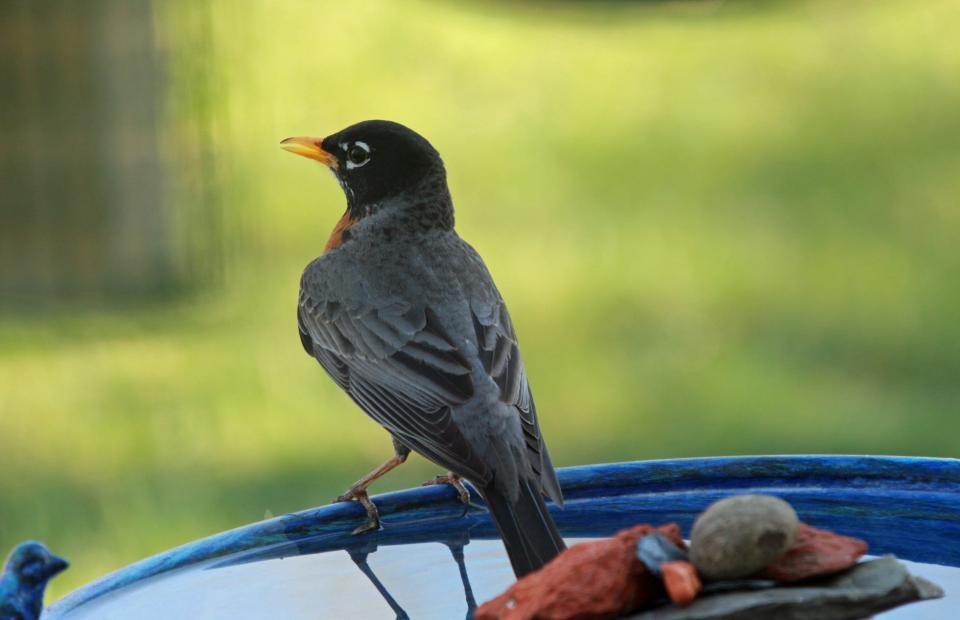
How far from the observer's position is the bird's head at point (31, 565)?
6.93 feet

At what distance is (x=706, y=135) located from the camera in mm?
9102

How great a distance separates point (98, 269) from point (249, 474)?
104 inches

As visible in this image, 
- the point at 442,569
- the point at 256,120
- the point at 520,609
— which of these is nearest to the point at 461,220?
the point at 256,120

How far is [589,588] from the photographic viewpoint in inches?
77.4

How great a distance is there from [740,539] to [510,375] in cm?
119

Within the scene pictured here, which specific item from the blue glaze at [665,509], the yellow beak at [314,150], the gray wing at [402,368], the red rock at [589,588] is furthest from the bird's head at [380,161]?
the red rock at [589,588]

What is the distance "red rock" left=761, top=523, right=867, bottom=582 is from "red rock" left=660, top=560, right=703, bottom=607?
0.37 ft

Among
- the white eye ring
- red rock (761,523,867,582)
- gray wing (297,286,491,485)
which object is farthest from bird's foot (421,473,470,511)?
red rock (761,523,867,582)

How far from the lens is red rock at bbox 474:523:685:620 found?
1.97 meters

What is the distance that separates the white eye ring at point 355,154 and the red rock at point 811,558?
1.81m

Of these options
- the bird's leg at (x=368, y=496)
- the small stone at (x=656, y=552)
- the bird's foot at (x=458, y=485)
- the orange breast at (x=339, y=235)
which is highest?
the orange breast at (x=339, y=235)

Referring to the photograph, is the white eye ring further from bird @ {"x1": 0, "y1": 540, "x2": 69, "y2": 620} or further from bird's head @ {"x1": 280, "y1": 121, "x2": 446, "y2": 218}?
bird @ {"x1": 0, "y1": 540, "x2": 69, "y2": 620}

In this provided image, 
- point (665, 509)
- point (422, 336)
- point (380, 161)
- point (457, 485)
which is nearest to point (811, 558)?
point (665, 509)

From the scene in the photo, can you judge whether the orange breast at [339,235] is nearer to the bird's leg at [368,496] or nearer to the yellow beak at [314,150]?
the yellow beak at [314,150]
